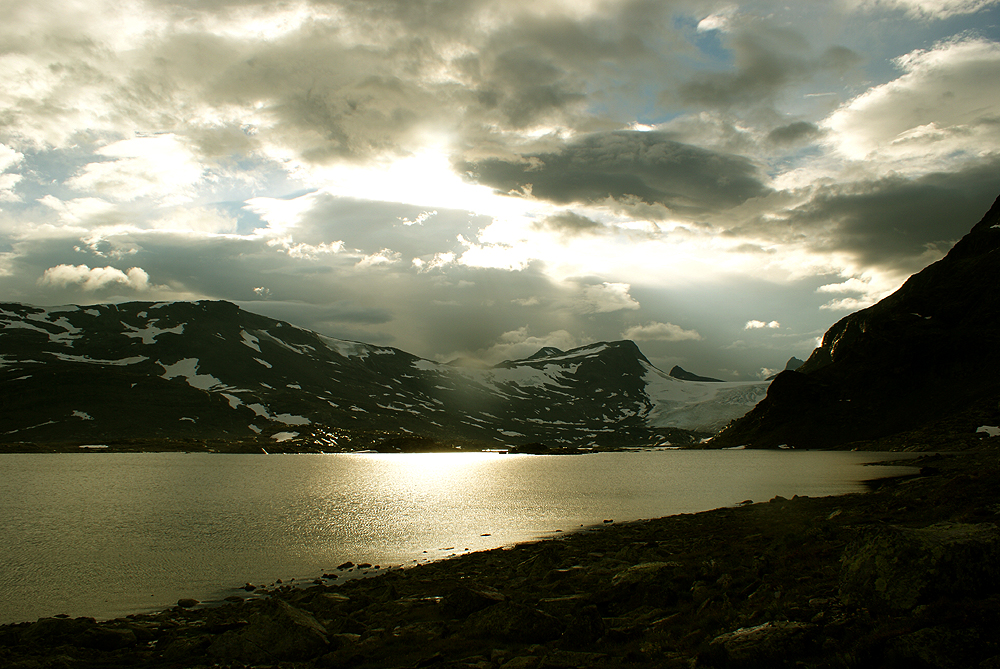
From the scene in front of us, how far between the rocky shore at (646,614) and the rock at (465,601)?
0.05 metres

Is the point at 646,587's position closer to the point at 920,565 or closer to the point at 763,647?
the point at 763,647

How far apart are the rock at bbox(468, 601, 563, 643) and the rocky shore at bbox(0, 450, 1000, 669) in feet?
0.16

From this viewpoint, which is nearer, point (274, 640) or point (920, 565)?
point (920, 565)

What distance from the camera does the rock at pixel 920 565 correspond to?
11508mm

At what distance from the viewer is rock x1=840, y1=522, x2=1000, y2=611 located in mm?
11508

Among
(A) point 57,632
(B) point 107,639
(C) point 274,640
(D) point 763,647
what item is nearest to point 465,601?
(C) point 274,640

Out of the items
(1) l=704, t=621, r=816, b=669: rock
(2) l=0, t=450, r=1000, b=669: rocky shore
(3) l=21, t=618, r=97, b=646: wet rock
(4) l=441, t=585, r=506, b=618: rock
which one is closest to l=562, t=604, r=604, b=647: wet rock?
(2) l=0, t=450, r=1000, b=669: rocky shore

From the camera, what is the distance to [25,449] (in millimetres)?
184750

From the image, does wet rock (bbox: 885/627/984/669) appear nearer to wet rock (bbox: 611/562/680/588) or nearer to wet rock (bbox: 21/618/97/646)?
wet rock (bbox: 611/562/680/588)

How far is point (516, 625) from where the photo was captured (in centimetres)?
1720

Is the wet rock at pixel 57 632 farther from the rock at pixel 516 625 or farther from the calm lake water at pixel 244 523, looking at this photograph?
the rock at pixel 516 625

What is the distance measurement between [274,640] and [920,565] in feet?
60.7

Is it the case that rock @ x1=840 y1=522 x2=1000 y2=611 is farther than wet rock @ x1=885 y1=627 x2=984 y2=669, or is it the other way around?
rock @ x1=840 y1=522 x2=1000 y2=611

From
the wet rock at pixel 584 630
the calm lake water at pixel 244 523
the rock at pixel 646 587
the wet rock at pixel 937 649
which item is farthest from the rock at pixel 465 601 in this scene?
the calm lake water at pixel 244 523
